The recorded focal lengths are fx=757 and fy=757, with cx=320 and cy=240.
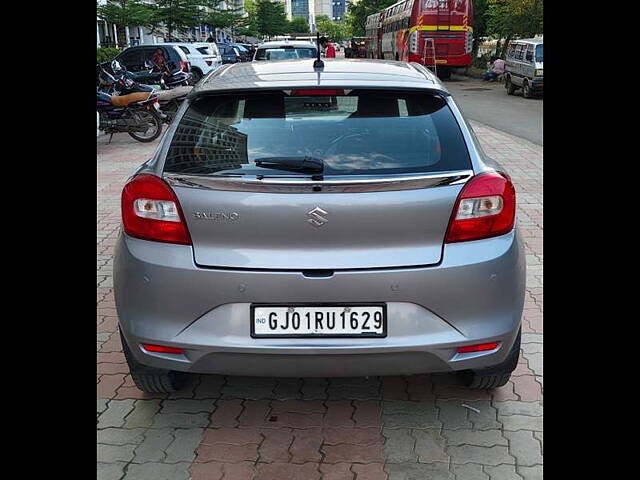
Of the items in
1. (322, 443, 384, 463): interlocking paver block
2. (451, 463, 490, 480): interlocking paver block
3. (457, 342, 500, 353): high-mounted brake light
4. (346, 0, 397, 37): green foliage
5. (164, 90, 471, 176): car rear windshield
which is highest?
(346, 0, 397, 37): green foliage

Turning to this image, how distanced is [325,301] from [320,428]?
2.58ft

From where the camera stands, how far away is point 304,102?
345 cm

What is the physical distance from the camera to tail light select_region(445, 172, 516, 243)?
10.2 ft

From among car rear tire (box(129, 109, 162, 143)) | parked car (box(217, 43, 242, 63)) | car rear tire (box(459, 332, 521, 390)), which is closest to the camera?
car rear tire (box(459, 332, 521, 390))

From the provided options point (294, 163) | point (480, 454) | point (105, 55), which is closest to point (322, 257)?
point (294, 163)

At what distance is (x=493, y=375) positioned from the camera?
365 cm

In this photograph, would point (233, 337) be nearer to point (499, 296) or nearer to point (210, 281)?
point (210, 281)

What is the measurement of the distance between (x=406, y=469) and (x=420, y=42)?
2946 centimetres

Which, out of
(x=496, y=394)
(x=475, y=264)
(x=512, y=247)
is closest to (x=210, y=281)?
(x=475, y=264)

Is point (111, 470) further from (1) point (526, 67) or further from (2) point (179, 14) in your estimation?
(2) point (179, 14)

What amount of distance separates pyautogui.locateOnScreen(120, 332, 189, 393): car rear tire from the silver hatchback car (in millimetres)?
203

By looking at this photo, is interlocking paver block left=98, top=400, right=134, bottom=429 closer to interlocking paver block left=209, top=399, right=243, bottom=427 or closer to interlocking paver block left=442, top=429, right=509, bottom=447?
interlocking paver block left=209, top=399, right=243, bottom=427

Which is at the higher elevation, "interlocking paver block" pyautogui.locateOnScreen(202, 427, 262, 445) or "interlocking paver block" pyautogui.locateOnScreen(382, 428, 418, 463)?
"interlocking paver block" pyautogui.locateOnScreen(202, 427, 262, 445)

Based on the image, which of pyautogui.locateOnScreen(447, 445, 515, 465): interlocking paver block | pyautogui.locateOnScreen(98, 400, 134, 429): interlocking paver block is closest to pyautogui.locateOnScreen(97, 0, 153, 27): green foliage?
pyautogui.locateOnScreen(98, 400, 134, 429): interlocking paver block
